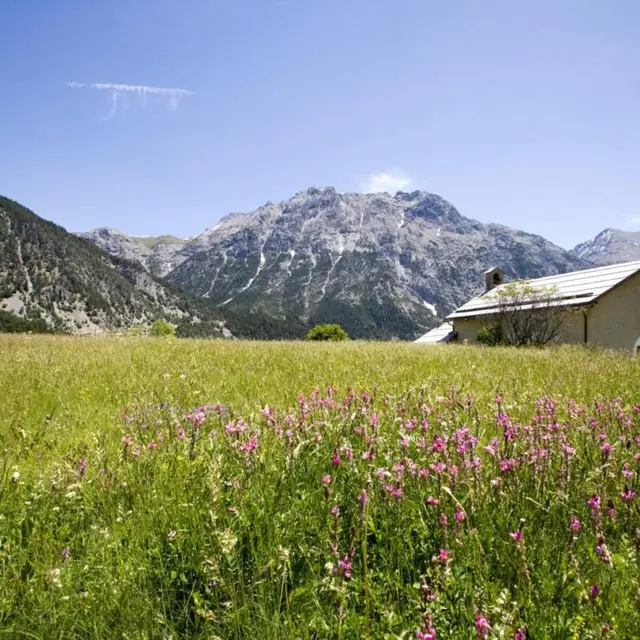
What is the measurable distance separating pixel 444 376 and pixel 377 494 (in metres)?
5.19

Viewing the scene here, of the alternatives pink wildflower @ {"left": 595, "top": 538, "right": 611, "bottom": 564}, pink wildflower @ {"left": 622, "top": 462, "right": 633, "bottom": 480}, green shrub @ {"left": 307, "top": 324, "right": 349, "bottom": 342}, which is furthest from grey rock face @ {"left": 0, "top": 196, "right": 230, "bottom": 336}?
pink wildflower @ {"left": 595, "top": 538, "right": 611, "bottom": 564}

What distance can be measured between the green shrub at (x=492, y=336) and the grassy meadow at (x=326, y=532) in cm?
3208

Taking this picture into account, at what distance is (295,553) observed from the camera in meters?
2.23

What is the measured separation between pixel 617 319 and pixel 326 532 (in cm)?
3845

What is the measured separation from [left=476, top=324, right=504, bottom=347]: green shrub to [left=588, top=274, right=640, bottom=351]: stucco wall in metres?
6.33

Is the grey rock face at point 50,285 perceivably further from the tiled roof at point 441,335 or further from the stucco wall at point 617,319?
the stucco wall at point 617,319

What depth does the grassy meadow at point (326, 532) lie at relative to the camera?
1.73 metres

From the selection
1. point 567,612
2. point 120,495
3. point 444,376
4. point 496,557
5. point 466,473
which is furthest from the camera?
point 444,376

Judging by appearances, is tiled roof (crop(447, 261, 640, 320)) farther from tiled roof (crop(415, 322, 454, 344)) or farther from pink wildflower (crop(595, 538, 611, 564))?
pink wildflower (crop(595, 538, 611, 564))

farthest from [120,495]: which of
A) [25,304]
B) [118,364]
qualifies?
[25,304]

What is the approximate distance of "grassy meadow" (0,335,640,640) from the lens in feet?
5.68

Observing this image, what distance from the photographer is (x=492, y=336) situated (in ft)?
116

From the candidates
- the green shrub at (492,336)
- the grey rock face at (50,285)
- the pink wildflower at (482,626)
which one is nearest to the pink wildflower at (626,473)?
Result: the pink wildflower at (482,626)

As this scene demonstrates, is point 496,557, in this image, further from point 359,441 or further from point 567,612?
point 359,441
